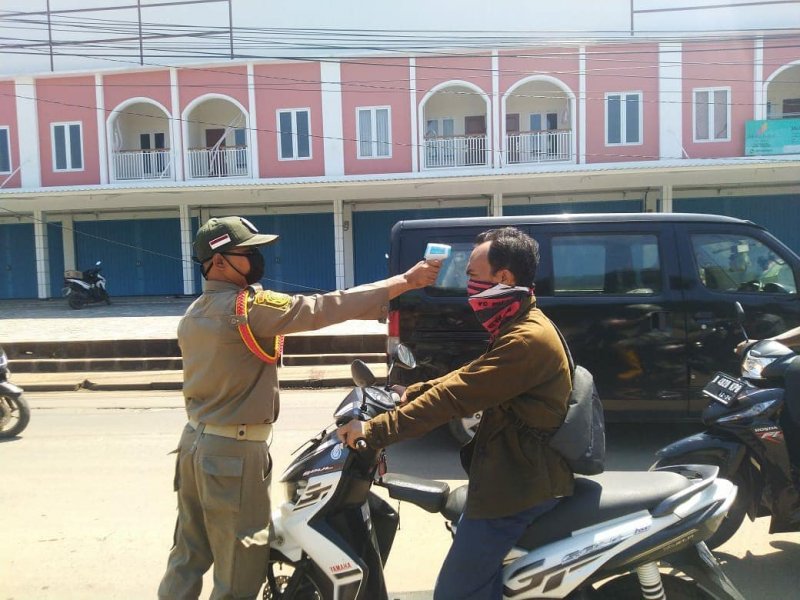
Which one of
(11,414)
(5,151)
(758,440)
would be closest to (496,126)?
Result: (11,414)

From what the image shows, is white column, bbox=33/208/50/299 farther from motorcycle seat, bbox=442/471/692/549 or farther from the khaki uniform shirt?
motorcycle seat, bbox=442/471/692/549

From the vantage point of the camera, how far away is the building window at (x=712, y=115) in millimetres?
18891

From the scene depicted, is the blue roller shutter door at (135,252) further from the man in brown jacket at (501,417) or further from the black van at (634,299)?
the man in brown jacket at (501,417)

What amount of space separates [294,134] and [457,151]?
17.2 ft

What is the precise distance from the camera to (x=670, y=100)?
62.5ft

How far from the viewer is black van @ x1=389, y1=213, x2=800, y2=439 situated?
5211mm

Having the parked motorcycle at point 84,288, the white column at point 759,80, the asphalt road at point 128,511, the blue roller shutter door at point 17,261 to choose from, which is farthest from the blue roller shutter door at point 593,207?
the blue roller shutter door at point 17,261

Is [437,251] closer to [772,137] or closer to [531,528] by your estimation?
[531,528]

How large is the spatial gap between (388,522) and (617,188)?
19.8 metres

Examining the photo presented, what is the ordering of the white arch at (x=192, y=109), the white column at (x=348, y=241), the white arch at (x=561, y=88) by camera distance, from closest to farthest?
1. the white arch at (x=561, y=88)
2. the white arch at (x=192, y=109)
3. the white column at (x=348, y=241)

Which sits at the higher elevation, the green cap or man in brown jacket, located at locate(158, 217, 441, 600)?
the green cap

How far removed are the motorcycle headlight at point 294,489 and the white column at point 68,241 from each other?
23.7 metres

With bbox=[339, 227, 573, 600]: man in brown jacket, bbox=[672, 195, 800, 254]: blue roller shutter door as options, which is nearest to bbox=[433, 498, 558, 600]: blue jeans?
bbox=[339, 227, 573, 600]: man in brown jacket

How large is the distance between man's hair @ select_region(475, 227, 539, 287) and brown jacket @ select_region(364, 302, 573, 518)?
14cm
